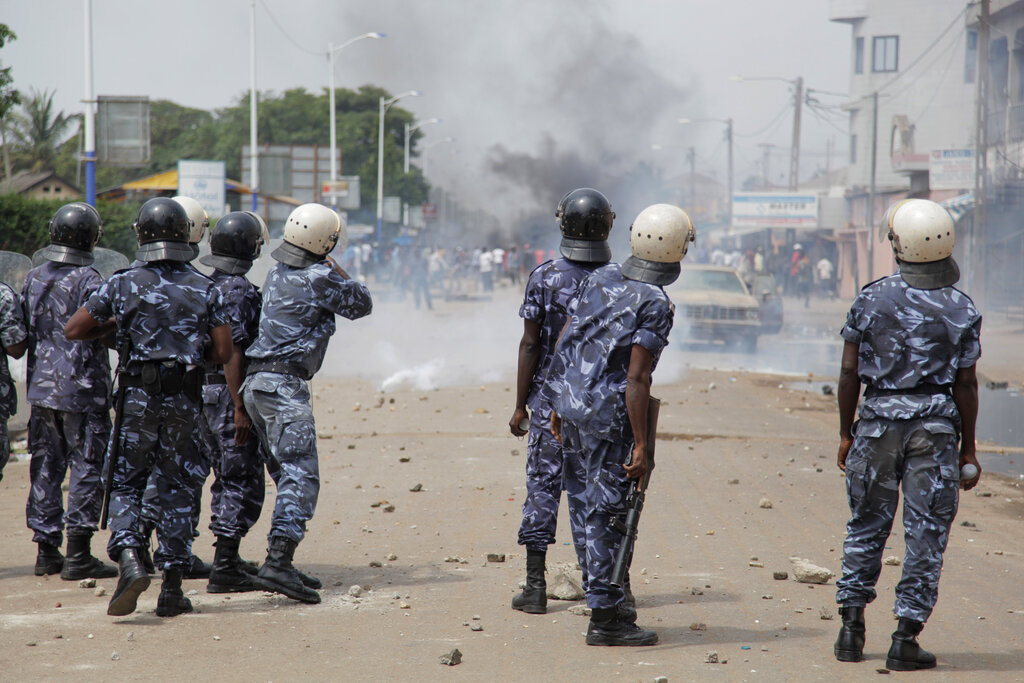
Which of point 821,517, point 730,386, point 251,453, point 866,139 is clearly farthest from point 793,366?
point 866,139

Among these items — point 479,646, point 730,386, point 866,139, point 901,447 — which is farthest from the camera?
point 866,139

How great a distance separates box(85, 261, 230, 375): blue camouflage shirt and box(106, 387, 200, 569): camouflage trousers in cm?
19

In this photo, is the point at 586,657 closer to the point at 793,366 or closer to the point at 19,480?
the point at 19,480

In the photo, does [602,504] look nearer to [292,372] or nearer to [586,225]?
[586,225]

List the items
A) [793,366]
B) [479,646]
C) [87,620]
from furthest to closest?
[793,366]
[87,620]
[479,646]

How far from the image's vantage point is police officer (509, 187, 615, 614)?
487 cm

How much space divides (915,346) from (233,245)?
314 cm

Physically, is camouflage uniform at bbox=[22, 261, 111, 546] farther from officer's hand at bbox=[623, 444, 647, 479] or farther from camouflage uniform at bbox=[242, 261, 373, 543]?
officer's hand at bbox=[623, 444, 647, 479]

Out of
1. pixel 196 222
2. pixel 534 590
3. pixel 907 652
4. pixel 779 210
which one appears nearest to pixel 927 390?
pixel 907 652

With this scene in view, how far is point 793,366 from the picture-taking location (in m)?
16.8

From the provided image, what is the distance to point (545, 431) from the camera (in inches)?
192

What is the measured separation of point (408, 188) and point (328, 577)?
57767 millimetres

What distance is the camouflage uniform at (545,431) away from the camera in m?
4.88

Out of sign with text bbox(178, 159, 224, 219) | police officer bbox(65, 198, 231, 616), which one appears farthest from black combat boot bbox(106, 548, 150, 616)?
sign with text bbox(178, 159, 224, 219)
